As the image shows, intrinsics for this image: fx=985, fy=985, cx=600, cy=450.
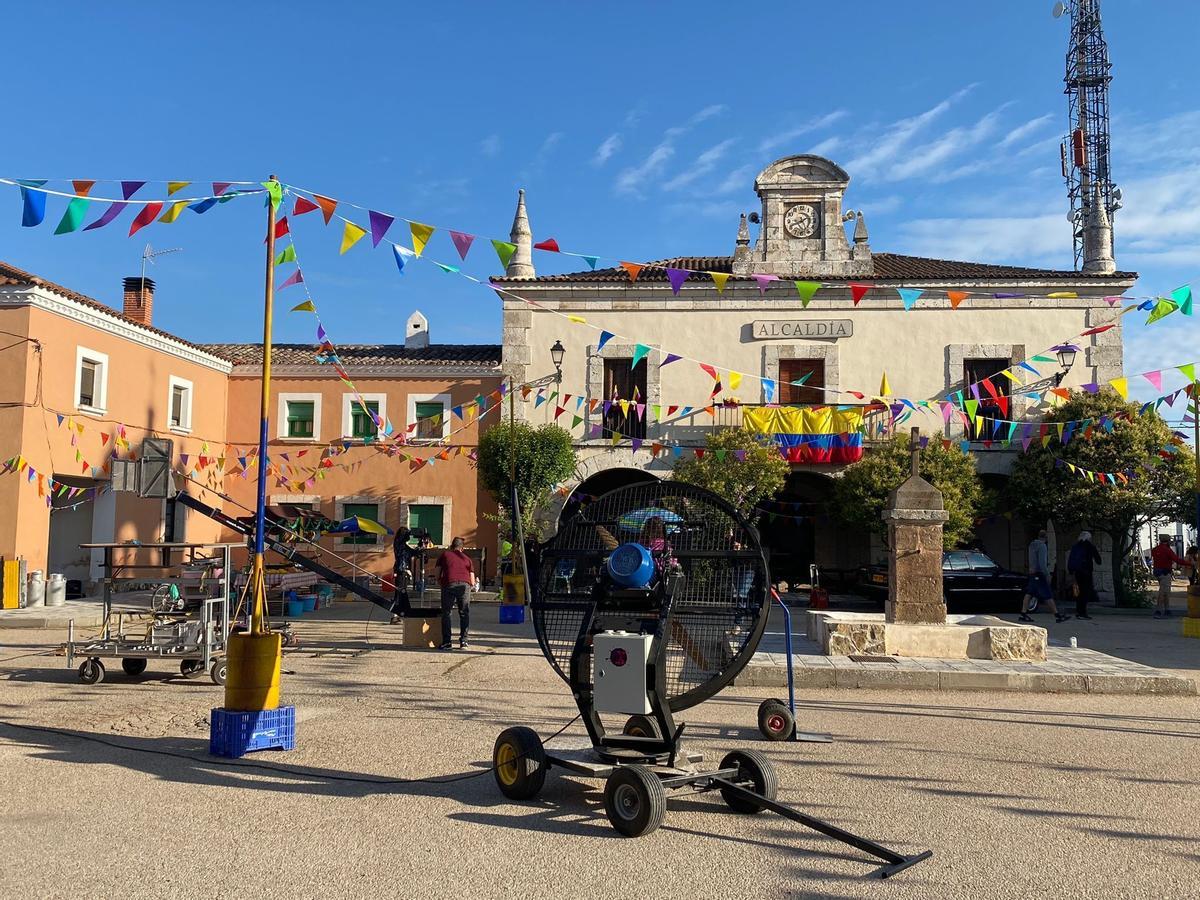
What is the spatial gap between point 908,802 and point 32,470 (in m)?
17.9

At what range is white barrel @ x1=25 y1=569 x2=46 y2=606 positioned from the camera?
17.8 m

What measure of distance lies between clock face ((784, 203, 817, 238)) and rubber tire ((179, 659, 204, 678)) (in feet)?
57.4

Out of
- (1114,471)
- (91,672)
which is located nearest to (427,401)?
(91,672)

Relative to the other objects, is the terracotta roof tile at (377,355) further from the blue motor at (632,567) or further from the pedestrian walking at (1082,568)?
the blue motor at (632,567)

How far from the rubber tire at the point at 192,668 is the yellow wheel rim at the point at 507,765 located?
5.39 m

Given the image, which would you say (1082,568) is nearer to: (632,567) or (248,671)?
(632,567)

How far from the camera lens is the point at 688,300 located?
23.4m

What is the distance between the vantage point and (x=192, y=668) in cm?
983

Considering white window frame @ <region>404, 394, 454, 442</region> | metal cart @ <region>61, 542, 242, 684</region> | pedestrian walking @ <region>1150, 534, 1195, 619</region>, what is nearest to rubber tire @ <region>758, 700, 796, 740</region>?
metal cart @ <region>61, 542, 242, 684</region>

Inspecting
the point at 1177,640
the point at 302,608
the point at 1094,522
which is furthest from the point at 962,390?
the point at 302,608

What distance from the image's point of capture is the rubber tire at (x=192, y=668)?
31.5ft

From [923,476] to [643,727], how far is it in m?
17.0

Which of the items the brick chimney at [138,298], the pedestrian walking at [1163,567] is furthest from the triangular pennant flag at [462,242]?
the brick chimney at [138,298]

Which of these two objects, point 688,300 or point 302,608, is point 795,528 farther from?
point 302,608
